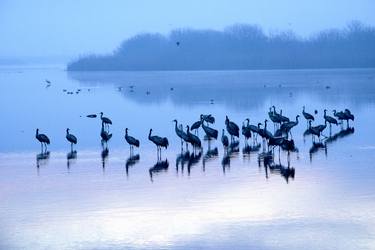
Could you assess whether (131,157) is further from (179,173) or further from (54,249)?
(54,249)

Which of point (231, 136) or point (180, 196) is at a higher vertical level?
point (231, 136)

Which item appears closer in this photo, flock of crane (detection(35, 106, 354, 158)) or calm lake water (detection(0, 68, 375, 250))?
calm lake water (detection(0, 68, 375, 250))

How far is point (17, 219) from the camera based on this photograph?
1018 cm

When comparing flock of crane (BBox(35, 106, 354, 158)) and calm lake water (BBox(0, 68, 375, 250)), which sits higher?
flock of crane (BBox(35, 106, 354, 158))

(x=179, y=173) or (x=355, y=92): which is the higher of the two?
(x=355, y=92)

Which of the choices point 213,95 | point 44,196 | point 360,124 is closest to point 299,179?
point 44,196

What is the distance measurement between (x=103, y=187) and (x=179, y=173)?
173 cm

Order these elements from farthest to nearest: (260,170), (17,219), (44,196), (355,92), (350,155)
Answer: (355,92)
(350,155)
(260,170)
(44,196)
(17,219)

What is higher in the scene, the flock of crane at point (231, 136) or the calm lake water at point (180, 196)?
the flock of crane at point (231, 136)

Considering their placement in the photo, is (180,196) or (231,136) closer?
(180,196)

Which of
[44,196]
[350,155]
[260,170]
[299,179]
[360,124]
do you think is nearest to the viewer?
[44,196]

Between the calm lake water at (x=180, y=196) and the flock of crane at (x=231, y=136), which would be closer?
the calm lake water at (x=180, y=196)

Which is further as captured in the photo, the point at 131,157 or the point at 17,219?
the point at 131,157

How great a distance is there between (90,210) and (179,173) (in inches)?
128
